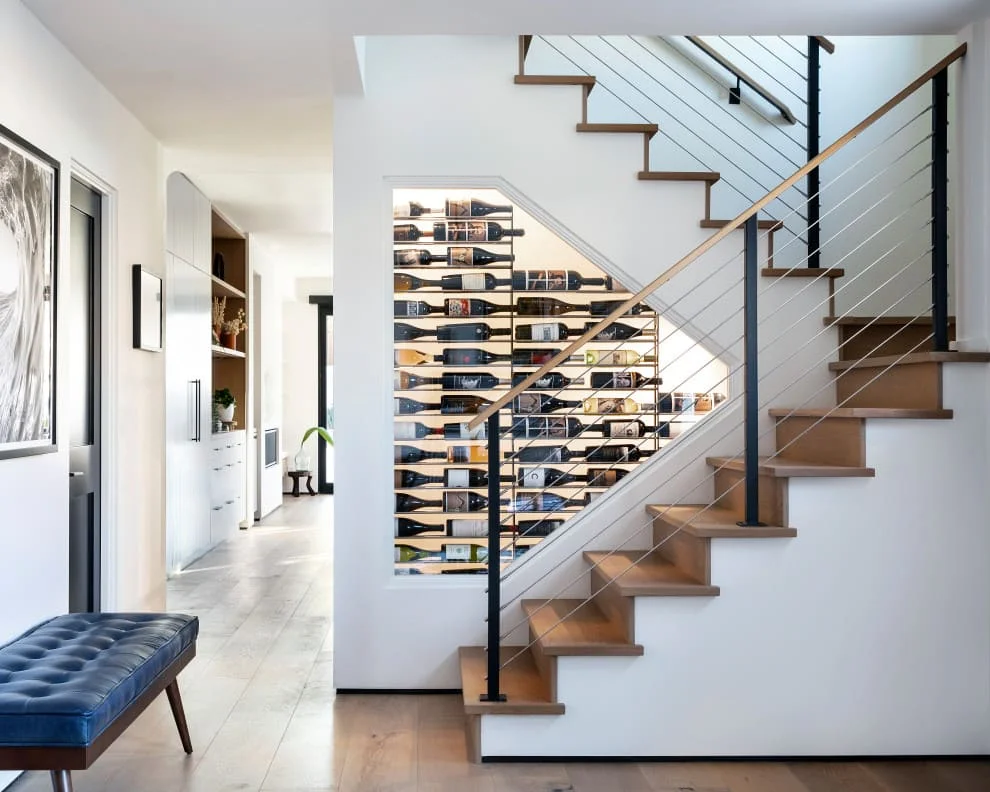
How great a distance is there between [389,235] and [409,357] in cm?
52

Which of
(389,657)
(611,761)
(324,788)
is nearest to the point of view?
(324,788)

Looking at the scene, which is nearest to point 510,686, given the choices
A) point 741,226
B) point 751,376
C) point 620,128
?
point 751,376

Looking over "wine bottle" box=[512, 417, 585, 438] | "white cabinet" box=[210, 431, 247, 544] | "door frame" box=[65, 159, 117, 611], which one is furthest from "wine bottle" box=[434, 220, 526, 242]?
"white cabinet" box=[210, 431, 247, 544]

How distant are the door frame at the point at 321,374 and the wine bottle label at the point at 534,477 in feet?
27.5

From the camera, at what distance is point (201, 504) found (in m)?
7.27

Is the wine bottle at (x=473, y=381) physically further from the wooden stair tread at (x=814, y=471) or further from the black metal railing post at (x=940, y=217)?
the black metal railing post at (x=940, y=217)

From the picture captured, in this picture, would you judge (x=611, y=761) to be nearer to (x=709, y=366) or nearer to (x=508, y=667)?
(x=508, y=667)

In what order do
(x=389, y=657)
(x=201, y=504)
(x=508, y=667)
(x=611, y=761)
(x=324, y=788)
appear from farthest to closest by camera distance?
(x=201, y=504)
(x=389, y=657)
(x=508, y=667)
(x=611, y=761)
(x=324, y=788)

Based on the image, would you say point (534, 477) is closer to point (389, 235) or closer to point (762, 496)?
point (762, 496)

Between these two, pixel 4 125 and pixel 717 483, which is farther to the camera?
pixel 717 483

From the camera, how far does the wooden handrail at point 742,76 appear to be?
14.3 feet

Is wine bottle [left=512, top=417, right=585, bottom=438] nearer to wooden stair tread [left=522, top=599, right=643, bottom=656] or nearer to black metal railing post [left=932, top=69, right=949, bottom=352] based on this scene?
wooden stair tread [left=522, top=599, right=643, bottom=656]

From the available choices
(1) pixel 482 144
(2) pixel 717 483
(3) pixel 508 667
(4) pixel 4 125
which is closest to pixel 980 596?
(2) pixel 717 483

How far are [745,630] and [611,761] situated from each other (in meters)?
0.64
